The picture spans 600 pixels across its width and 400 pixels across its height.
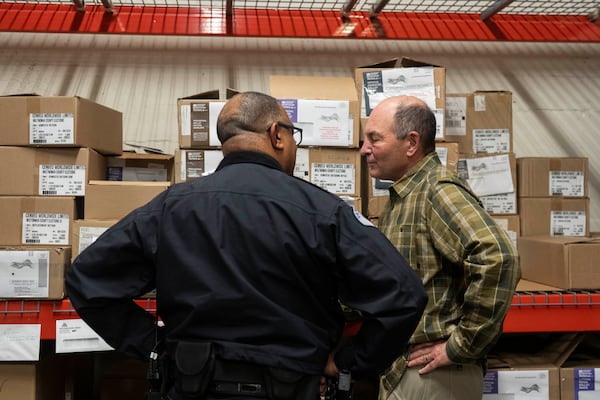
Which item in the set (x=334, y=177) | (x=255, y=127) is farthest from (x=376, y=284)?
(x=334, y=177)

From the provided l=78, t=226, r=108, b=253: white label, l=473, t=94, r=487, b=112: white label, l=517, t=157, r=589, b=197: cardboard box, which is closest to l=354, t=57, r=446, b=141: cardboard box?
l=473, t=94, r=487, b=112: white label

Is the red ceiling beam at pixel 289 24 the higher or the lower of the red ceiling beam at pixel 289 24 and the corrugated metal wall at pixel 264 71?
the higher

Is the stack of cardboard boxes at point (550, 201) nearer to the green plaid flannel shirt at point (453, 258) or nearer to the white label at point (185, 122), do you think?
the green plaid flannel shirt at point (453, 258)

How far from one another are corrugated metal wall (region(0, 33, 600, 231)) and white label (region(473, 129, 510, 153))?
0.87 metres

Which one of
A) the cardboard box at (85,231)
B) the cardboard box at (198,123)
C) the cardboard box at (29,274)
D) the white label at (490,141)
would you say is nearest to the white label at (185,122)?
the cardboard box at (198,123)

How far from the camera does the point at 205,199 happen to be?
1198 millimetres

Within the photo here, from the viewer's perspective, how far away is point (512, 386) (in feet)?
7.34

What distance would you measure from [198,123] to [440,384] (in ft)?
4.53

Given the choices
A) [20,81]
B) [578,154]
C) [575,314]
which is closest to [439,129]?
[575,314]

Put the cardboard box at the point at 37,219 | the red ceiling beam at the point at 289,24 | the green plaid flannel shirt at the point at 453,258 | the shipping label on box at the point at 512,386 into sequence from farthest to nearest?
the red ceiling beam at the point at 289,24 → the shipping label on box at the point at 512,386 → the cardboard box at the point at 37,219 → the green plaid flannel shirt at the point at 453,258

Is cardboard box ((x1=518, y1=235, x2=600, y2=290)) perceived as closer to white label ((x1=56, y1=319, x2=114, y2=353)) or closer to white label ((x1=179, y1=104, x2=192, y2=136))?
white label ((x1=179, y1=104, x2=192, y2=136))

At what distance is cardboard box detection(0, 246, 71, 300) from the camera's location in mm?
2027

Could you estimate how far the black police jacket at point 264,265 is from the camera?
1153 millimetres

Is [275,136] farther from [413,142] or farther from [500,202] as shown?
[500,202]
